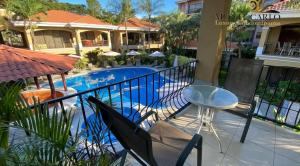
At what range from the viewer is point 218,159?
2150mm

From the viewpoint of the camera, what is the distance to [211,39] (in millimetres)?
2994

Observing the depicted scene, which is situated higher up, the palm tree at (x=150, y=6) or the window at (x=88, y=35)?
the palm tree at (x=150, y=6)

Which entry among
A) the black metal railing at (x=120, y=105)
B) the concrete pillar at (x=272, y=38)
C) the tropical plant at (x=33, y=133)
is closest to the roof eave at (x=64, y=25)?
the black metal railing at (x=120, y=105)

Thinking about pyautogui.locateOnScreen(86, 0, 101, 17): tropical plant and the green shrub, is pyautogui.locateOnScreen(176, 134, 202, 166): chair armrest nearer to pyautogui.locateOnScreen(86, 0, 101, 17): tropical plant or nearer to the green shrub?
the green shrub

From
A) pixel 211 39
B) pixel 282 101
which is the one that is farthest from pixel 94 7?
pixel 282 101

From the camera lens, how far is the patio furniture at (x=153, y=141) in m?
1.19

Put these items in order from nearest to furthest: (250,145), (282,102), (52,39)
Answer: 1. (250,145)
2. (282,102)
3. (52,39)

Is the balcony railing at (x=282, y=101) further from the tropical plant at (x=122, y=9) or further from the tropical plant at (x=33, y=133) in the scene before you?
the tropical plant at (x=122, y=9)

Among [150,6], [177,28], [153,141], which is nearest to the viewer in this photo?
[153,141]

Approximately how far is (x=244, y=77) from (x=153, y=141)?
6.83 ft

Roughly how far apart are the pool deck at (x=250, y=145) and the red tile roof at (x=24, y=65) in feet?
14.5

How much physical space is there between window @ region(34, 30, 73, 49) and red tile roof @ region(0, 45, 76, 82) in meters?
11.7

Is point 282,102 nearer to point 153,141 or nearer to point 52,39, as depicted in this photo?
point 153,141

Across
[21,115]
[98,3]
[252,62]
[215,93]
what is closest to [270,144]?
[215,93]
